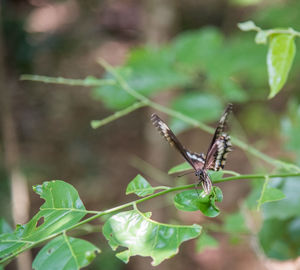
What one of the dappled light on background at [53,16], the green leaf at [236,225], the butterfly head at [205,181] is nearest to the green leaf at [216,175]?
the butterfly head at [205,181]

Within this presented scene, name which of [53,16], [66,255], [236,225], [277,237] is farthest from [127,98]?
[53,16]

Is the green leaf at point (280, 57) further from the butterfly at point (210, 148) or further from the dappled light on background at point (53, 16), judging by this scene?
the dappled light on background at point (53, 16)

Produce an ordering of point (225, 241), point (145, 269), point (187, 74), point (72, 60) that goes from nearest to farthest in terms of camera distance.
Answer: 1. point (187, 74)
2. point (145, 269)
3. point (225, 241)
4. point (72, 60)

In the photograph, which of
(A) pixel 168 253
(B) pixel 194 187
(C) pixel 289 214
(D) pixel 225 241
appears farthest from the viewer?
(D) pixel 225 241

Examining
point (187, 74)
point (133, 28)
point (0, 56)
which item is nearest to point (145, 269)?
point (187, 74)

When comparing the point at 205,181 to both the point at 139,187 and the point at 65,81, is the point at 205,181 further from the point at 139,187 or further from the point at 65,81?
the point at 65,81

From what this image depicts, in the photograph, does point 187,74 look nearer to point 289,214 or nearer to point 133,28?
point 289,214

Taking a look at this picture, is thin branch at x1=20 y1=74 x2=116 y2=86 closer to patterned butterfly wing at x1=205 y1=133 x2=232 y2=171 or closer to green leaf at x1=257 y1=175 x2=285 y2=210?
patterned butterfly wing at x1=205 y1=133 x2=232 y2=171
